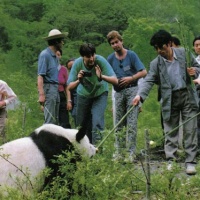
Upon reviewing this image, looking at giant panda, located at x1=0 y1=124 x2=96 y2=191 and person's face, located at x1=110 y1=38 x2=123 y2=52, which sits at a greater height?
person's face, located at x1=110 y1=38 x2=123 y2=52

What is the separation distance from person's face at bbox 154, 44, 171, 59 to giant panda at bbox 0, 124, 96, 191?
78.5 inches

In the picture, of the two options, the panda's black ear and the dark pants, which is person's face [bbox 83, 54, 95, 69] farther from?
the panda's black ear

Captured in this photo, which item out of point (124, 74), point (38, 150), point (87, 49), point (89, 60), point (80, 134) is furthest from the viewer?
point (124, 74)

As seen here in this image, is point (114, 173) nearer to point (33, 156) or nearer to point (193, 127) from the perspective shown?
point (33, 156)

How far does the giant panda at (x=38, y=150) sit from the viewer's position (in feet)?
18.0

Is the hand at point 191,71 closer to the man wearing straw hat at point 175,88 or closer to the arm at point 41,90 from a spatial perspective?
the man wearing straw hat at point 175,88

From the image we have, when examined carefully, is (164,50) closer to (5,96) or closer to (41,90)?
(41,90)

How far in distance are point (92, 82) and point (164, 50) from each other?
4.48 feet

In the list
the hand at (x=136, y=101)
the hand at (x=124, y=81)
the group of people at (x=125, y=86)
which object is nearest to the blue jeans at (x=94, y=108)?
the group of people at (x=125, y=86)

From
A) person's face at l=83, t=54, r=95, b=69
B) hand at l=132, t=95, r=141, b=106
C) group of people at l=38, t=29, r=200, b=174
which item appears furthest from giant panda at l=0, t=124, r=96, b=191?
person's face at l=83, t=54, r=95, b=69

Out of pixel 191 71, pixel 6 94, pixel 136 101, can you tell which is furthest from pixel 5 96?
pixel 191 71

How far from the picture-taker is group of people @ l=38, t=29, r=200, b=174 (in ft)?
25.0

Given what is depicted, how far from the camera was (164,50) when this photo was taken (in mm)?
7551

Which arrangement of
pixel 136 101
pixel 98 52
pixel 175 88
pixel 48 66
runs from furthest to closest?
pixel 98 52 → pixel 48 66 → pixel 175 88 → pixel 136 101
